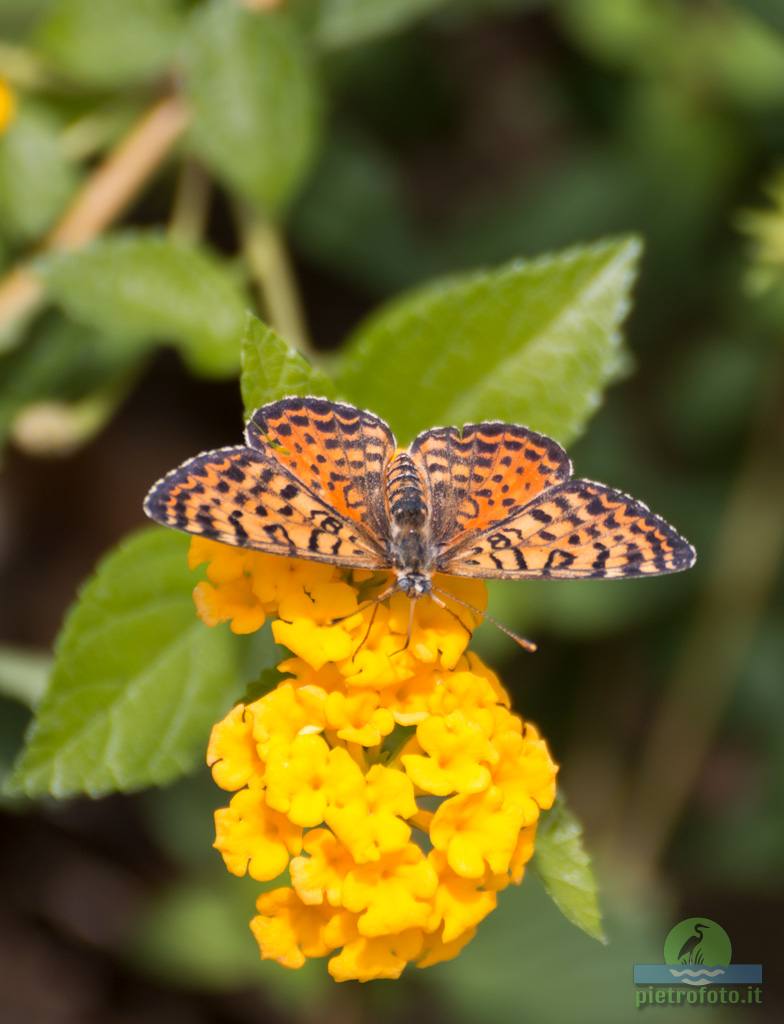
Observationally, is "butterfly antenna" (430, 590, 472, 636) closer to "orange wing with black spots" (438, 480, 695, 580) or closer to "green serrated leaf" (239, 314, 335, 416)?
"orange wing with black spots" (438, 480, 695, 580)

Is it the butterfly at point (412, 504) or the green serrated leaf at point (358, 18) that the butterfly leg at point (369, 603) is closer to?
the butterfly at point (412, 504)

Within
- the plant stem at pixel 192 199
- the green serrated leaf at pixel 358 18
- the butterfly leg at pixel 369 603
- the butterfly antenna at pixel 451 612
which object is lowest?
the butterfly antenna at pixel 451 612

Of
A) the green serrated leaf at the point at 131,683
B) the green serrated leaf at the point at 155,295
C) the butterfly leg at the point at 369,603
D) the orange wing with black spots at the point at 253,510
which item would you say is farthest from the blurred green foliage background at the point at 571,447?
the butterfly leg at the point at 369,603

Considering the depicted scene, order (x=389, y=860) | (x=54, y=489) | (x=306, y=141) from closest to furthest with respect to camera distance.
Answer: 1. (x=389, y=860)
2. (x=306, y=141)
3. (x=54, y=489)

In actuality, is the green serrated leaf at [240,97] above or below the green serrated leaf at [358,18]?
below

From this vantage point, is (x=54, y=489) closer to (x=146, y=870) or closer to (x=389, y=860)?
(x=146, y=870)

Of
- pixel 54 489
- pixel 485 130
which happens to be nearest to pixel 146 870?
pixel 54 489
